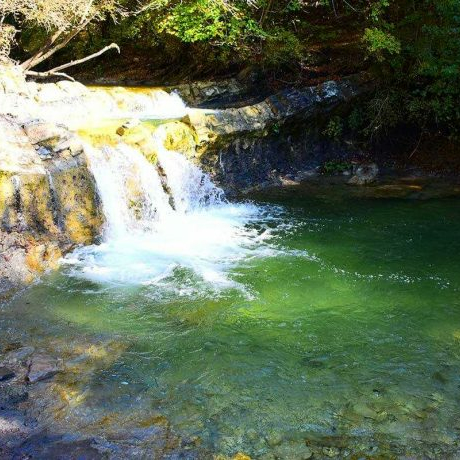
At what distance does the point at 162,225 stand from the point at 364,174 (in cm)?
485

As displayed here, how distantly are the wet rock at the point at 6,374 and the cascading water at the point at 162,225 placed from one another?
2.08 meters

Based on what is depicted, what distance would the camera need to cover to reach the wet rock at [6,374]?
4496 mm

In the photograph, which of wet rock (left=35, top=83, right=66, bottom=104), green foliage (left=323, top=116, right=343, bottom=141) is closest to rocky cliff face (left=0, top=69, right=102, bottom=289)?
wet rock (left=35, top=83, right=66, bottom=104)

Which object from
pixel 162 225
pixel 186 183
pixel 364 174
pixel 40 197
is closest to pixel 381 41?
pixel 364 174

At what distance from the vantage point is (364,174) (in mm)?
11086

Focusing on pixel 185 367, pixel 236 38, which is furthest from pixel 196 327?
pixel 236 38

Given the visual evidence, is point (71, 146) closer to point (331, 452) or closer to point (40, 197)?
point (40, 197)

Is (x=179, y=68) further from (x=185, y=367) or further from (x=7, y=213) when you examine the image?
(x=185, y=367)

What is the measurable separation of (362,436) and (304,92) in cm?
886

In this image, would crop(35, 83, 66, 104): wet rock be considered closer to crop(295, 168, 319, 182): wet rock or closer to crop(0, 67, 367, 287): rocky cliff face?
crop(0, 67, 367, 287): rocky cliff face

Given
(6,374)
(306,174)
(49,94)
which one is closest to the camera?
(6,374)

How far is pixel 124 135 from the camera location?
880 cm

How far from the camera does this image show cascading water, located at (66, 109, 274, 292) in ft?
22.6

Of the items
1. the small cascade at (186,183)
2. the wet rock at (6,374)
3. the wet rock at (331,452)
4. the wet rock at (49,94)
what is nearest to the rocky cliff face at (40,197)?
the small cascade at (186,183)
